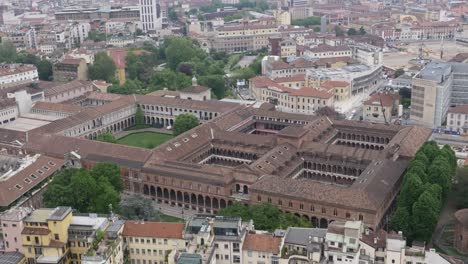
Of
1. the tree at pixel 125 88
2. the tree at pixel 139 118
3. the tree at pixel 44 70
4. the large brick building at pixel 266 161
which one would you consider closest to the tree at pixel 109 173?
the large brick building at pixel 266 161

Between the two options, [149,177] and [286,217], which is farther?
[149,177]

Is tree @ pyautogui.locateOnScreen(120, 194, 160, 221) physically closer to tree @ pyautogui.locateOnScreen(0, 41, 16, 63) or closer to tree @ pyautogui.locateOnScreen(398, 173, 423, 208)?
tree @ pyautogui.locateOnScreen(398, 173, 423, 208)

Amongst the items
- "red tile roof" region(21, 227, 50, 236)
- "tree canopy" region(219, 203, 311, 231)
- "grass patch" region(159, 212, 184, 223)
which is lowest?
"grass patch" region(159, 212, 184, 223)

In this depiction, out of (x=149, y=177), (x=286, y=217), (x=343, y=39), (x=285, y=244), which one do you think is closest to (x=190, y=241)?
(x=285, y=244)

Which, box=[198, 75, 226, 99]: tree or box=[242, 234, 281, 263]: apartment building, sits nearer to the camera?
box=[242, 234, 281, 263]: apartment building

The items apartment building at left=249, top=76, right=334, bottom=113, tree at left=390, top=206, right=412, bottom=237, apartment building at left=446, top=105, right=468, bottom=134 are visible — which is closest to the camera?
tree at left=390, top=206, right=412, bottom=237

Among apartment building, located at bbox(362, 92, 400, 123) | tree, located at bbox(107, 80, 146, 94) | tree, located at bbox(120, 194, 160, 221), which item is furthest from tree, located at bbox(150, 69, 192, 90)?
tree, located at bbox(120, 194, 160, 221)

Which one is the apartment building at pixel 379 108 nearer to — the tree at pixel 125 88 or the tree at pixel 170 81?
the tree at pixel 170 81

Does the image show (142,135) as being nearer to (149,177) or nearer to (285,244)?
(149,177)
